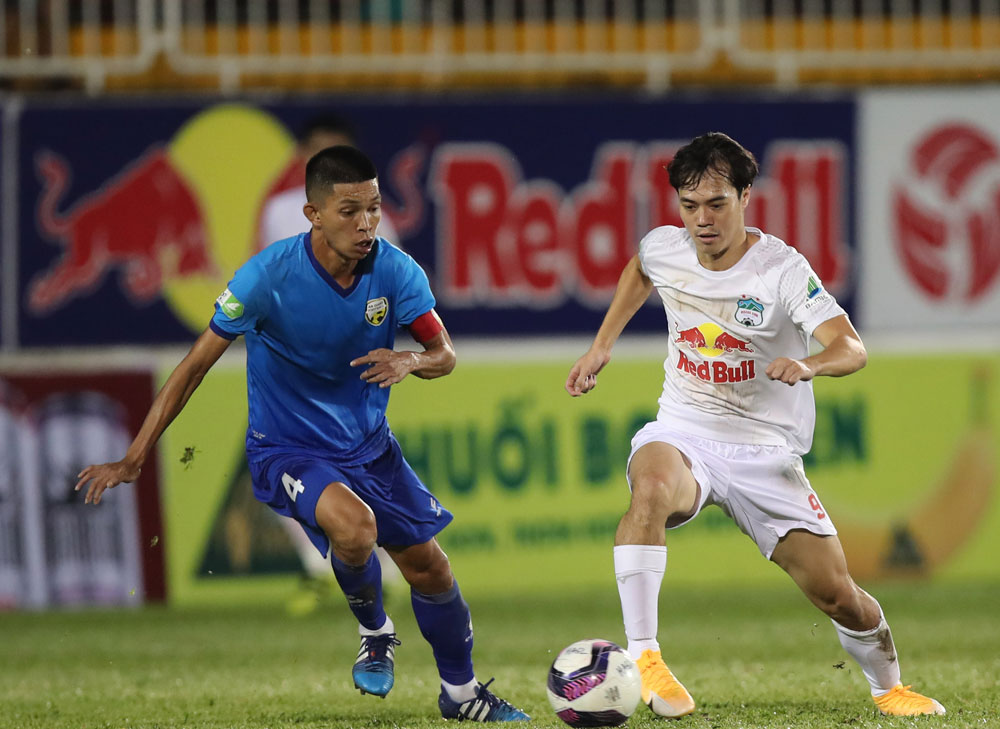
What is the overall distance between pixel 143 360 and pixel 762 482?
5581 millimetres

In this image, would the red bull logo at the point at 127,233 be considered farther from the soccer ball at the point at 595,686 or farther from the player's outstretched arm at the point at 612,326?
the soccer ball at the point at 595,686

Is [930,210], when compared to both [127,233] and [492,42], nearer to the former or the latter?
[492,42]

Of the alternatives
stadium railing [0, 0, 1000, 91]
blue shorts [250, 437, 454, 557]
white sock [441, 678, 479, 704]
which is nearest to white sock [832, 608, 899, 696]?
white sock [441, 678, 479, 704]

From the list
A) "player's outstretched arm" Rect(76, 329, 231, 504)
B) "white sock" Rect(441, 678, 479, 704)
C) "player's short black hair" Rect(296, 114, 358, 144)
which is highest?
"player's short black hair" Rect(296, 114, 358, 144)

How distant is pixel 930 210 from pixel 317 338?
651cm

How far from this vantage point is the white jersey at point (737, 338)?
5871mm

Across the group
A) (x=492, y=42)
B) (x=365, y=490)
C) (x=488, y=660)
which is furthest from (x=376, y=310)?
(x=492, y=42)

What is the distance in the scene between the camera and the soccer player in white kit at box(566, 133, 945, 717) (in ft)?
18.6

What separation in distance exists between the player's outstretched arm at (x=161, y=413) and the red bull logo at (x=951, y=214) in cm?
670

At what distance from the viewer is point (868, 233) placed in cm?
1141

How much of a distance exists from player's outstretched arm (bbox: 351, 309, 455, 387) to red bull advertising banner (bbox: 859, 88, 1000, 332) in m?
5.97

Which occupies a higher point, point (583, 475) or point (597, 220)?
point (597, 220)

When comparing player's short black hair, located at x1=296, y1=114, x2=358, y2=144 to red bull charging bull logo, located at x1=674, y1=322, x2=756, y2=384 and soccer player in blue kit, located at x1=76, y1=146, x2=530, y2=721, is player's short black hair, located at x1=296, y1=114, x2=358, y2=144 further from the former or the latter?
red bull charging bull logo, located at x1=674, y1=322, x2=756, y2=384

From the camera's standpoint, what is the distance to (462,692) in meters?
6.21
